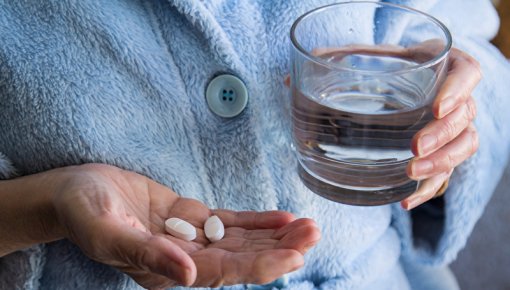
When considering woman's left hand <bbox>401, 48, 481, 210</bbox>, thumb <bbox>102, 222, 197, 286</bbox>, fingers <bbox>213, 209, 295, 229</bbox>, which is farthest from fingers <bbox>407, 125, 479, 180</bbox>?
thumb <bbox>102, 222, 197, 286</bbox>

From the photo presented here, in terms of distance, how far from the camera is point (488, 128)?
0.69 metres

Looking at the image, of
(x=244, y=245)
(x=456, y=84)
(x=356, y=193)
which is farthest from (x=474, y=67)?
(x=244, y=245)

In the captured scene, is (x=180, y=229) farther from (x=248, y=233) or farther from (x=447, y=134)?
(x=447, y=134)

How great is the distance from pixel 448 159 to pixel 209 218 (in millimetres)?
206

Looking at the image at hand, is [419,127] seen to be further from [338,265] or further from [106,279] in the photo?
[106,279]

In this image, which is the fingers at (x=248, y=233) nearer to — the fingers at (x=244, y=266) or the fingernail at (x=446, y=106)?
the fingers at (x=244, y=266)

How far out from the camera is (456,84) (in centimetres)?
56

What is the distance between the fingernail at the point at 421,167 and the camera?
536 mm

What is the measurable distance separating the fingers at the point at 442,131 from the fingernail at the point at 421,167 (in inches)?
0.4

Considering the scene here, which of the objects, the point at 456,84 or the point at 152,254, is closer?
Answer: the point at 152,254

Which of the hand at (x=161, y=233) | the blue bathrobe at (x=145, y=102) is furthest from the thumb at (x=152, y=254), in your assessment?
the blue bathrobe at (x=145, y=102)

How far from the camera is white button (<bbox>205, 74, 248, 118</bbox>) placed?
0.56m

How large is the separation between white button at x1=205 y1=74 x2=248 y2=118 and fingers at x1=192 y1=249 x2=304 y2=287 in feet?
0.48

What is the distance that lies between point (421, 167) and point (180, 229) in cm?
19
